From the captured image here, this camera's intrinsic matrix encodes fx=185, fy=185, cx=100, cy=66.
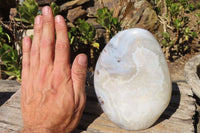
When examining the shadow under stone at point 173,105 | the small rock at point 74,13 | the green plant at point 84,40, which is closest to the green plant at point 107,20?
the green plant at point 84,40

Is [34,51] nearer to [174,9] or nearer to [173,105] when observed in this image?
[173,105]

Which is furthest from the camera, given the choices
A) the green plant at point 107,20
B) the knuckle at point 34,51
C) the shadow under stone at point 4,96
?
the green plant at point 107,20

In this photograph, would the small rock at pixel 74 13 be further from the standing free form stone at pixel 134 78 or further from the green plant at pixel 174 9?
the standing free form stone at pixel 134 78

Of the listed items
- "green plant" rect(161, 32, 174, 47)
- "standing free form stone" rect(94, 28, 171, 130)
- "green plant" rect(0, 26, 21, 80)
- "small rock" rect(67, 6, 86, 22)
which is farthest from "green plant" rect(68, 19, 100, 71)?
"standing free form stone" rect(94, 28, 171, 130)

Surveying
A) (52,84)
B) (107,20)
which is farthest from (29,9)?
(52,84)

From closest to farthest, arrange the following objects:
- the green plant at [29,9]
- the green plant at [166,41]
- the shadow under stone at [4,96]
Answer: the shadow under stone at [4,96] < the green plant at [29,9] < the green plant at [166,41]

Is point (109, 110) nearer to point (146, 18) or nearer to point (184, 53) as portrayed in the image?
point (146, 18)
